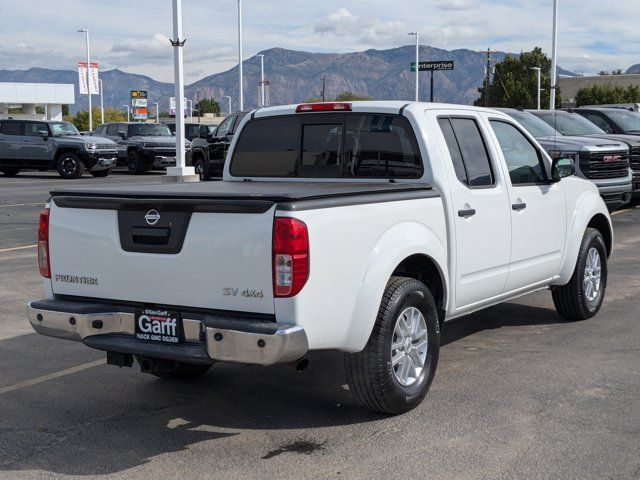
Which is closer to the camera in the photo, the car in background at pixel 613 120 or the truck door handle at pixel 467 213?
the truck door handle at pixel 467 213

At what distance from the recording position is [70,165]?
1116 inches

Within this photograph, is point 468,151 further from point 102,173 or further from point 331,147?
point 102,173

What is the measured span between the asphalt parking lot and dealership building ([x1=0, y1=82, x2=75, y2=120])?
264 feet

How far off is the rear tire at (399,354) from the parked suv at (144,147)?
24.7 meters

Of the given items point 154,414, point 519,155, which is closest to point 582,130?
point 519,155

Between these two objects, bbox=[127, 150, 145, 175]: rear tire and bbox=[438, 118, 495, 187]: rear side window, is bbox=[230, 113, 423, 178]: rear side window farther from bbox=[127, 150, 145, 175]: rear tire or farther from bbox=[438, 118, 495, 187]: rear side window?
bbox=[127, 150, 145, 175]: rear tire

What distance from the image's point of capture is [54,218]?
511 cm

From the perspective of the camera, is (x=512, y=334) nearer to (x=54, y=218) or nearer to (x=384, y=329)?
(x=384, y=329)

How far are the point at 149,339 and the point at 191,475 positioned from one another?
81 centimetres

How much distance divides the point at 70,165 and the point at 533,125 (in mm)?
17855

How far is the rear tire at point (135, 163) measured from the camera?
102ft

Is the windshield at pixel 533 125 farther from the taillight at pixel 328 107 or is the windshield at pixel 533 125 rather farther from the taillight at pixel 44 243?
the taillight at pixel 44 243

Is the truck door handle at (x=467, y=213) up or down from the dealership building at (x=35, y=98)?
down

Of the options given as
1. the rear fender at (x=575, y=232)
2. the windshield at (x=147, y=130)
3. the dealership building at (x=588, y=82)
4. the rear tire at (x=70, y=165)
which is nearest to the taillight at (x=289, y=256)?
Result: the rear fender at (x=575, y=232)
